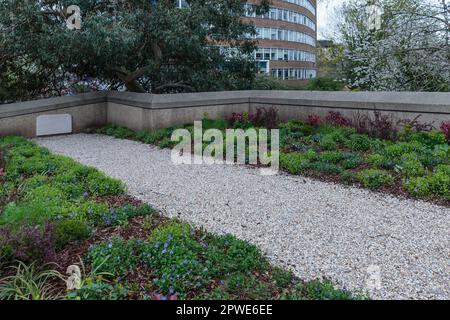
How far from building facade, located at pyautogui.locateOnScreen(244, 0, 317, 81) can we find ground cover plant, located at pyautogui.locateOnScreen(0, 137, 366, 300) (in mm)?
39388

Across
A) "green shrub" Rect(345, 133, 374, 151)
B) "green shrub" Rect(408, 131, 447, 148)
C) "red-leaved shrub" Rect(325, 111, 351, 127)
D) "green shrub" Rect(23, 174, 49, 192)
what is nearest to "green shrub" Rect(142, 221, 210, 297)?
"green shrub" Rect(23, 174, 49, 192)

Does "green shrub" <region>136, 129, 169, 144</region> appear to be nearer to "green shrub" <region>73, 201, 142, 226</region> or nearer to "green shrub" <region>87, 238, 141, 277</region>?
"green shrub" <region>73, 201, 142, 226</region>

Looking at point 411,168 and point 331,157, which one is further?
point 331,157

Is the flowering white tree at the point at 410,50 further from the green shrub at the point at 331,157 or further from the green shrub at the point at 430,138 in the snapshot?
the green shrub at the point at 331,157

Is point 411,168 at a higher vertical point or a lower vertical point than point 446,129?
lower

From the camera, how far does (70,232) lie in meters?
3.29

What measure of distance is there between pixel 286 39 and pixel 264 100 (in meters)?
40.8

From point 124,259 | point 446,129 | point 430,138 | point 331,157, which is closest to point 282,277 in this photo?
point 124,259

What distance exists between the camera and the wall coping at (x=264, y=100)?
7379mm

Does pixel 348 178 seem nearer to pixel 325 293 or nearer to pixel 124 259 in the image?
pixel 325 293

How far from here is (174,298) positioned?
2.32 meters

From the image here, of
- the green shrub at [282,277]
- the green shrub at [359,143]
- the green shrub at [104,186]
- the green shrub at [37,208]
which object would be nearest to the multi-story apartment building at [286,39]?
the green shrub at [359,143]

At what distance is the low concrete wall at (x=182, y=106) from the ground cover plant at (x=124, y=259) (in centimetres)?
552

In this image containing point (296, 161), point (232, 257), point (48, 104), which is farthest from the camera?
point (48, 104)
